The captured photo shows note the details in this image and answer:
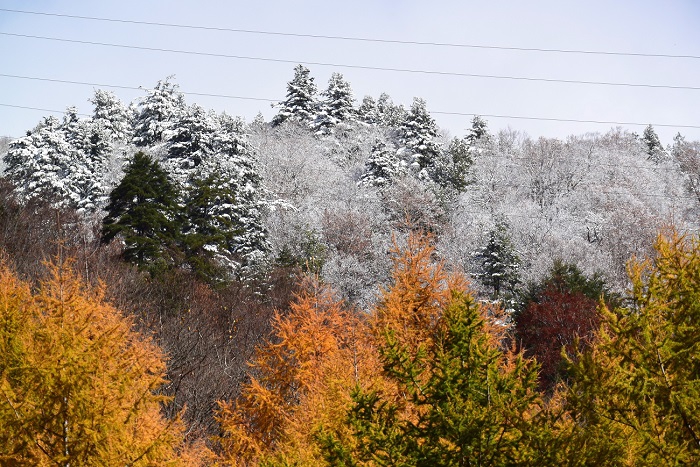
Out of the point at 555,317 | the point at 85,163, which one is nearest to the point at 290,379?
the point at 555,317

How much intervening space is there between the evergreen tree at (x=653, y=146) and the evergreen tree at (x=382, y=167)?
3285 centimetres

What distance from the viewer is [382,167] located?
5006 cm

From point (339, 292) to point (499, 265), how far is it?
9891 millimetres

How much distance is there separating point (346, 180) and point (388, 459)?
48494mm

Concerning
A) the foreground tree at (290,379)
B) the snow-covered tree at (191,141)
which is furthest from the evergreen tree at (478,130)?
the foreground tree at (290,379)

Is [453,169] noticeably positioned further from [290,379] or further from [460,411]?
[460,411]

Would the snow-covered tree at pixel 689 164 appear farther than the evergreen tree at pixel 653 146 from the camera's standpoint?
No

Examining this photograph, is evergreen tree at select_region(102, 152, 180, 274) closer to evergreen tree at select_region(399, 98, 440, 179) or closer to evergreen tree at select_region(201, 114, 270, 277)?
evergreen tree at select_region(201, 114, 270, 277)

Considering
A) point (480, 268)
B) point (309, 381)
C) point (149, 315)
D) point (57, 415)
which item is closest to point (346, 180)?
point (480, 268)

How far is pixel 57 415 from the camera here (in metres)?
7.14

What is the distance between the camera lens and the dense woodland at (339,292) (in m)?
5.55

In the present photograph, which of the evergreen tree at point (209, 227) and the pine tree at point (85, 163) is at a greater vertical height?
the pine tree at point (85, 163)

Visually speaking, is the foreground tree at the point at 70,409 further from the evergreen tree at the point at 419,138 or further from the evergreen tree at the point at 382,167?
the evergreen tree at the point at 419,138

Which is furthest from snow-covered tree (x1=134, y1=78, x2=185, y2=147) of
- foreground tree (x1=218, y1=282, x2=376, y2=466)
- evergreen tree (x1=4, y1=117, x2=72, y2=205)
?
foreground tree (x1=218, y1=282, x2=376, y2=466)
